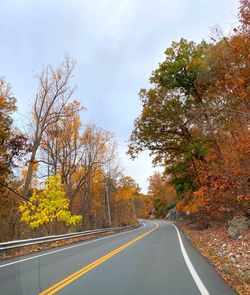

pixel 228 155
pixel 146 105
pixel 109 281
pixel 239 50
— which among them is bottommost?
pixel 109 281

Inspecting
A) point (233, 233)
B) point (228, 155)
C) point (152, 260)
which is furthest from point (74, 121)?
point (152, 260)

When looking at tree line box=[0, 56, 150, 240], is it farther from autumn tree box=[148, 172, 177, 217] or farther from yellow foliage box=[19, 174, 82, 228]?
autumn tree box=[148, 172, 177, 217]

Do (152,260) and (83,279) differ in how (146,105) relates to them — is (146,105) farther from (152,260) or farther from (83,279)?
(83,279)

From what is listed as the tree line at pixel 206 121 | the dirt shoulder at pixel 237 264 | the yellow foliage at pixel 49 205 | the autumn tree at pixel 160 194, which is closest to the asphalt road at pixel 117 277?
the dirt shoulder at pixel 237 264

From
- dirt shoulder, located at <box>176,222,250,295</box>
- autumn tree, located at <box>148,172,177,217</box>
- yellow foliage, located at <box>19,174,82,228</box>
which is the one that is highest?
autumn tree, located at <box>148,172,177,217</box>

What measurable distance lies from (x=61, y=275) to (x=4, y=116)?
16457 mm

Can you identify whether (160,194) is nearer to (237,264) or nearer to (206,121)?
(206,121)

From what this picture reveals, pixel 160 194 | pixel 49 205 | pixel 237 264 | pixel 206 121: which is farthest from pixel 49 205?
pixel 160 194

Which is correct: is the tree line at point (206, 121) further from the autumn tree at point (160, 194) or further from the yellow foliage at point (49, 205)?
the autumn tree at point (160, 194)

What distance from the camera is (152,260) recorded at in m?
11.2

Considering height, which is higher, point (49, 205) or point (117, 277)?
point (49, 205)

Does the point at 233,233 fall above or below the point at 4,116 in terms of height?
below

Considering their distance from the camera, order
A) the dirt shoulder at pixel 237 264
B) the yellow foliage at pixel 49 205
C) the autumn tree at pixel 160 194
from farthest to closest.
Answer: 1. the autumn tree at pixel 160 194
2. the yellow foliage at pixel 49 205
3. the dirt shoulder at pixel 237 264

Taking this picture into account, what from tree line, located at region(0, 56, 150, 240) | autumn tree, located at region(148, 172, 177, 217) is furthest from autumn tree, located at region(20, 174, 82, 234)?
autumn tree, located at region(148, 172, 177, 217)
